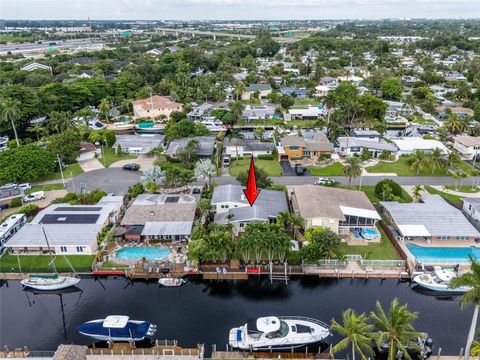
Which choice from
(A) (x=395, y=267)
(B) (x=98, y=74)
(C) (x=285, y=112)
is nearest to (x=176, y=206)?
(A) (x=395, y=267)

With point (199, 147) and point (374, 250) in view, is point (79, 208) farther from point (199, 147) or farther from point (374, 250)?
point (374, 250)

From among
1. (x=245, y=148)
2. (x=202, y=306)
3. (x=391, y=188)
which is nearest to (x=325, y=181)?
(x=391, y=188)

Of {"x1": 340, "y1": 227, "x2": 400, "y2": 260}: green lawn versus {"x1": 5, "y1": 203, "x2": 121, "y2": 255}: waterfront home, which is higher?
{"x1": 5, "y1": 203, "x2": 121, "y2": 255}: waterfront home

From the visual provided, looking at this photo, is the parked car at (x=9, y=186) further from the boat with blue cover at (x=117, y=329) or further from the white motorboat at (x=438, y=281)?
the white motorboat at (x=438, y=281)

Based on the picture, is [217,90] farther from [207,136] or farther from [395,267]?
[395,267]

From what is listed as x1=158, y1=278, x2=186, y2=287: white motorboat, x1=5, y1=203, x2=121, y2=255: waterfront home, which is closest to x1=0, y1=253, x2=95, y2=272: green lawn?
x1=5, y1=203, x2=121, y2=255: waterfront home

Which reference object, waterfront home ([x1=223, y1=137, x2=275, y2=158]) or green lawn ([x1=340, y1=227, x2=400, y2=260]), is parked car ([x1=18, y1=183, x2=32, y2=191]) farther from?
green lawn ([x1=340, y1=227, x2=400, y2=260])
